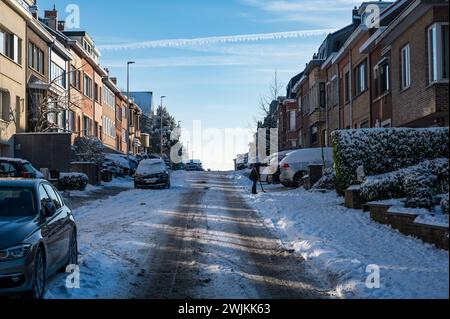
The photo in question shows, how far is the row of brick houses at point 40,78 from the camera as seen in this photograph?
2823cm

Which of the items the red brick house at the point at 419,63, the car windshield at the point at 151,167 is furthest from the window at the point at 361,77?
the car windshield at the point at 151,167

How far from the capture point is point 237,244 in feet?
37.4

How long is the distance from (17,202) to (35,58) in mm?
26571

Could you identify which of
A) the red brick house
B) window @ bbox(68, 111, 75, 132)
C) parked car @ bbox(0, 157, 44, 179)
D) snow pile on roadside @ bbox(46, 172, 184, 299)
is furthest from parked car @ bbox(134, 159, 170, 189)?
parked car @ bbox(0, 157, 44, 179)

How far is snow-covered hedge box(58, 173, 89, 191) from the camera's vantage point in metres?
25.4

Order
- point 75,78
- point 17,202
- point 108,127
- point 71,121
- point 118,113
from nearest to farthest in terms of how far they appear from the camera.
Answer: point 17,202
point 71,121
point 75,78
point 108,127
point 118,113

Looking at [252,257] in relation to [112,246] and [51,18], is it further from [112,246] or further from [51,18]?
[51,18]

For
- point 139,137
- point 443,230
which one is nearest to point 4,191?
point 443,230

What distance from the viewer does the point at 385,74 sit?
79.8 feet

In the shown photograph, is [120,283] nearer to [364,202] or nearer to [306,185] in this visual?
[364,202]

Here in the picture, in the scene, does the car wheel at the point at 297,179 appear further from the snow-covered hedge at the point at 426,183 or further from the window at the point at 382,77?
the snow-covered hedge at the point at 426,183

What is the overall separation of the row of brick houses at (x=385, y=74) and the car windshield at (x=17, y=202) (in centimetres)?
987

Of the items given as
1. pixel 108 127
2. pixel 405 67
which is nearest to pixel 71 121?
pixel 108 127
